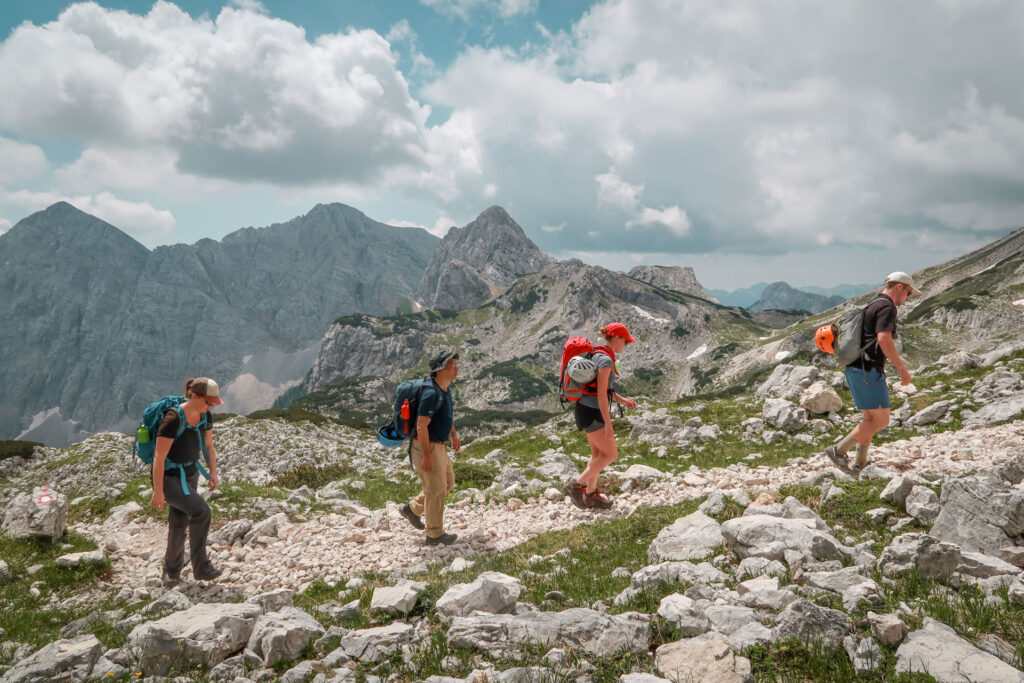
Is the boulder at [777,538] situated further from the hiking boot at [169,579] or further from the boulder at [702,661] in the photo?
the hiking boot at [169,579]

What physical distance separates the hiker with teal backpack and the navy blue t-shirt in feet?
12.3

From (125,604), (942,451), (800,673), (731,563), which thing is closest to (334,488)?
(125,604)

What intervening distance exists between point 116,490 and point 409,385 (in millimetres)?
14925

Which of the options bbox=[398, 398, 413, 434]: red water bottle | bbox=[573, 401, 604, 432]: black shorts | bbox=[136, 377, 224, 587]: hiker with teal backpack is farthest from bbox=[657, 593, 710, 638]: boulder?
bbox=[136, 377, 224, 587]: hiker with teal backpack

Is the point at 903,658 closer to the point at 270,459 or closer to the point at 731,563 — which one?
the point at 731,563

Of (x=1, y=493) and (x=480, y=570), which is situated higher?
(x=480, y=570)

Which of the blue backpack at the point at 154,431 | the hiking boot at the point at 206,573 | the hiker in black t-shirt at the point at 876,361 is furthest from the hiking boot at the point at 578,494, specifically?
the blue backpack at the point at 154,431

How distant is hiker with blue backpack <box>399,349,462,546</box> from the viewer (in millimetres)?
8727

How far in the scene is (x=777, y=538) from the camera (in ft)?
21.6

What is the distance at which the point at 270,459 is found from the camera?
32562 mm

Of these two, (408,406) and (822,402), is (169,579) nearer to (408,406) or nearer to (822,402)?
(408,406)

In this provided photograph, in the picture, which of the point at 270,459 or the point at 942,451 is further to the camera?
the point at 270,459

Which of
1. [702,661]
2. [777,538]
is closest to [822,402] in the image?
[777,538]

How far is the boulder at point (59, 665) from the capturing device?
4.86 m
